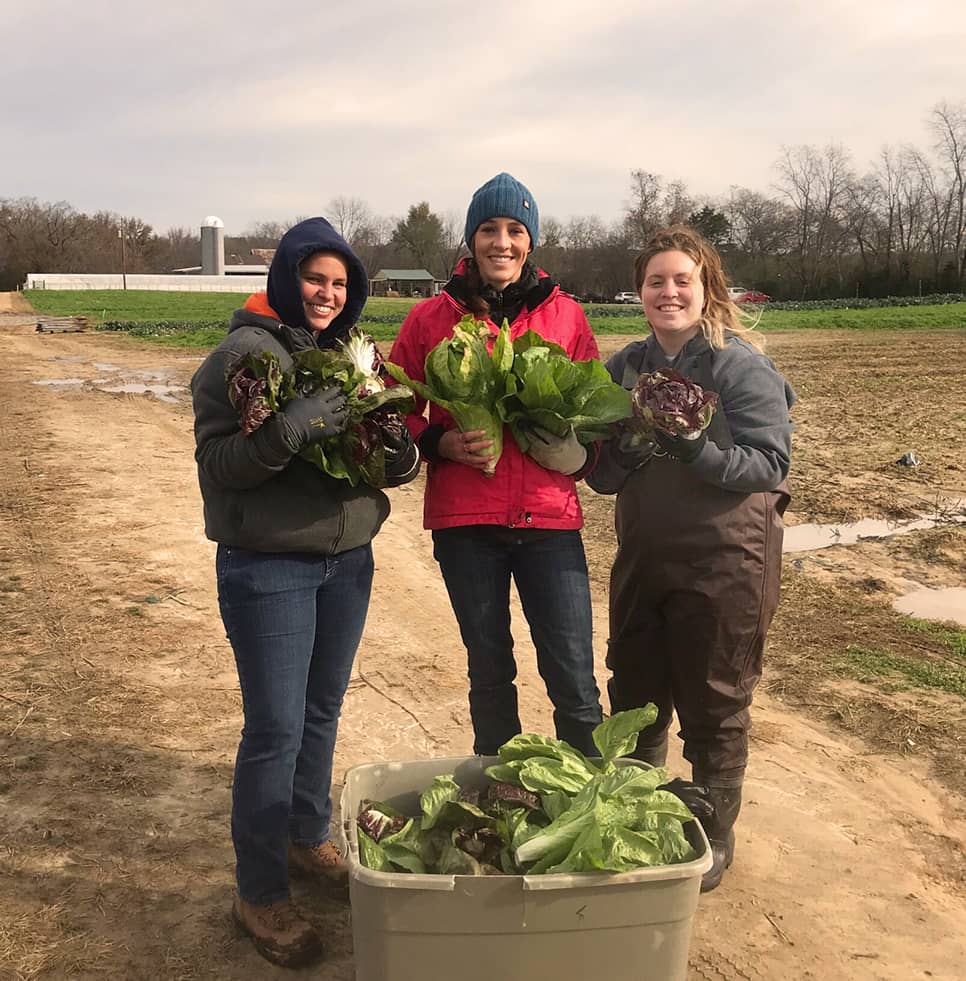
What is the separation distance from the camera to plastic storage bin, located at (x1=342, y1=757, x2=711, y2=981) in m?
2.08

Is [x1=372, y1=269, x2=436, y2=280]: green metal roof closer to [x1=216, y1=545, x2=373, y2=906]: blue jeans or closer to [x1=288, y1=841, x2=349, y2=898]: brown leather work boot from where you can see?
[x1=288, y1=841, x2=349, y2=898]: brown leather work boot

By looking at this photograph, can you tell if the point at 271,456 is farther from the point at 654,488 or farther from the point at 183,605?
the point at 183,605

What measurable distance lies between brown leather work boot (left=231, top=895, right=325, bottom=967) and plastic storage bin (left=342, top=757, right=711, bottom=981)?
77 cm

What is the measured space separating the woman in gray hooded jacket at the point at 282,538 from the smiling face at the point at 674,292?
900 mm

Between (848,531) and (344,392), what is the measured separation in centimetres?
605

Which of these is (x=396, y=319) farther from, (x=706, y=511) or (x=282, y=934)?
(x=282, y=934)

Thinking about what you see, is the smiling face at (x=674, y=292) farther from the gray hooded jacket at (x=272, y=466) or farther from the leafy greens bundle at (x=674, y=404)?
the gray hooded jacket at (x=272, y=466)

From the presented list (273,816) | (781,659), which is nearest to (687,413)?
(273,816)

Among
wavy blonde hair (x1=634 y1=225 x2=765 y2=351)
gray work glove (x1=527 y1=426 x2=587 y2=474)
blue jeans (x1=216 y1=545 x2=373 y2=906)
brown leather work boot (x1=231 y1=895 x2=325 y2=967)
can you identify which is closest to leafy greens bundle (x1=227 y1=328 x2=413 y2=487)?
blue jeans (x1=216 y1=545 x2=373 y2=906)

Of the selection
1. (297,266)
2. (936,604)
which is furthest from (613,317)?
(297,266)

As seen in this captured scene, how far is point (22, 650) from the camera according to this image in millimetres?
5273

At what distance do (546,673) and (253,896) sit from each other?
112 cm

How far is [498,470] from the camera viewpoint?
9.87 ft

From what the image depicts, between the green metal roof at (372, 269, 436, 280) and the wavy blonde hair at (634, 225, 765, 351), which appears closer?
the wavy blonde hair at (634, 225, 765, 351)
